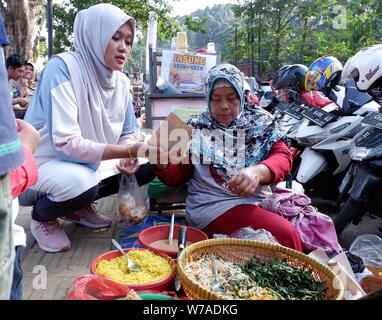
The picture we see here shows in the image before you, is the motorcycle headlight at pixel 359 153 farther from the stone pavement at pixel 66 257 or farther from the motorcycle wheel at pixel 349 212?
the stone pavement at pixel 66 257

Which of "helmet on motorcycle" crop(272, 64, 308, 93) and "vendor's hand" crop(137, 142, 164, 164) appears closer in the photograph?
"vendor's hand" crop(137, 142, 164, 164)

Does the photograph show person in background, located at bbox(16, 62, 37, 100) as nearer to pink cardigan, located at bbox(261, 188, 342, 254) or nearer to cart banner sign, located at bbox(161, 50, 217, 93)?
cart banner sign, located at bbox(161, 50, 217, 93)

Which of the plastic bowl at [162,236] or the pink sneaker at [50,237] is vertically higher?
the plastic bowl at [162,236]

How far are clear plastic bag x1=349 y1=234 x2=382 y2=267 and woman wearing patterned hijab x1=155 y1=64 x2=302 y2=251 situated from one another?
42 centimetres

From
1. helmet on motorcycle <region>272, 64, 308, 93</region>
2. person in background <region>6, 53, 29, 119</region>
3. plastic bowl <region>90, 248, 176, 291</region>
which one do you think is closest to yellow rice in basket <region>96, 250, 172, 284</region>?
plastic bowl <region>90, 248, 176, 291</region>

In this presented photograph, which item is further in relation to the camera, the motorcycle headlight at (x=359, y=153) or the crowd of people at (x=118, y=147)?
the motorcycle headlight at (x=359, y=153)

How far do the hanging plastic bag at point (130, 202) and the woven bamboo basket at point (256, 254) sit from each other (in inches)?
37.2

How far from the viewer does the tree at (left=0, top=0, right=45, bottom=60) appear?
8.73 metres

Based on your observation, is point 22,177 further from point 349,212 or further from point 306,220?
point 349,212

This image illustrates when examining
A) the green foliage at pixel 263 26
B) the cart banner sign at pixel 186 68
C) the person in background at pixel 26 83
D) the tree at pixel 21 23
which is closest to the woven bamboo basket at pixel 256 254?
the cart banner sign at pixel 186 68

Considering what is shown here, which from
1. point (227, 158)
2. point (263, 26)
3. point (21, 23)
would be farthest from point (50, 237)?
point (263, 26)

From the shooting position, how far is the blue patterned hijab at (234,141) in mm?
2350
